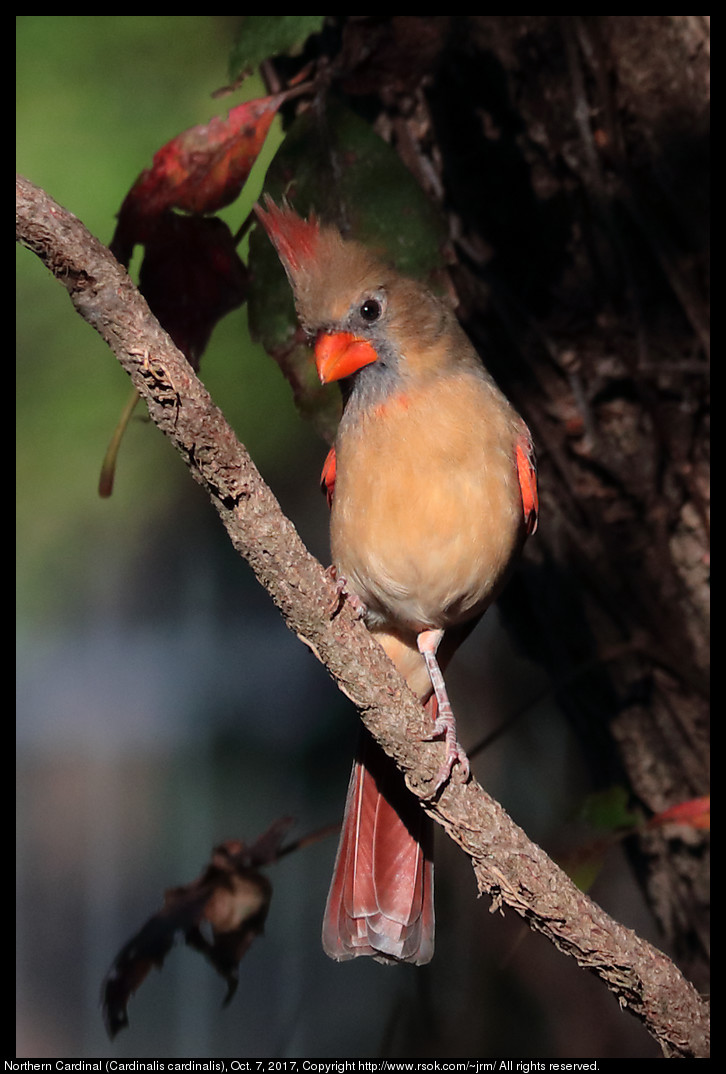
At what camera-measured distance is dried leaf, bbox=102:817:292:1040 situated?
1.66 m

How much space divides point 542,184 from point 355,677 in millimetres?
1106

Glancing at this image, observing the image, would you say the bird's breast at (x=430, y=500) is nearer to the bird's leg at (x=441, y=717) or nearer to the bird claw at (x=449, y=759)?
the bird's leg at (x=441, y=717)

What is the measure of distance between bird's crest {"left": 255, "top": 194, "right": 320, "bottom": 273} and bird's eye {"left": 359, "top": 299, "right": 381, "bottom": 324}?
103 mm

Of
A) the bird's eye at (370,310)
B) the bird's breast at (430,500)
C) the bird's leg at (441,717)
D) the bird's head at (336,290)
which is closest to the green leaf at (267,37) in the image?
the bird's head at (336,290)

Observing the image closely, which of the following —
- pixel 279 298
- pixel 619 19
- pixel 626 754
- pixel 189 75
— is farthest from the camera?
pixel 189 75

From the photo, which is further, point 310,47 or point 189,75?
point 189,75

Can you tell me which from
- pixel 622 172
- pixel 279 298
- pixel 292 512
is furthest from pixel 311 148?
pixel 292 512

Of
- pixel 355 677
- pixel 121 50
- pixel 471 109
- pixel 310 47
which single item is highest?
pixel 121 50

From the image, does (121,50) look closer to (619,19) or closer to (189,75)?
(189,75)

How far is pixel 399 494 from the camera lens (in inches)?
57.5

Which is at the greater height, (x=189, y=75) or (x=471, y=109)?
(x=189, y=75)

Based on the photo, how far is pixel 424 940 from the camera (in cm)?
159

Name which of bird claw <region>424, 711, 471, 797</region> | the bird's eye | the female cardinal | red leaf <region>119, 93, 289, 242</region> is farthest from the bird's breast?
red leaf <region>119, 93, 289, 242</region>

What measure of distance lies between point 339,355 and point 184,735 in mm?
2600
